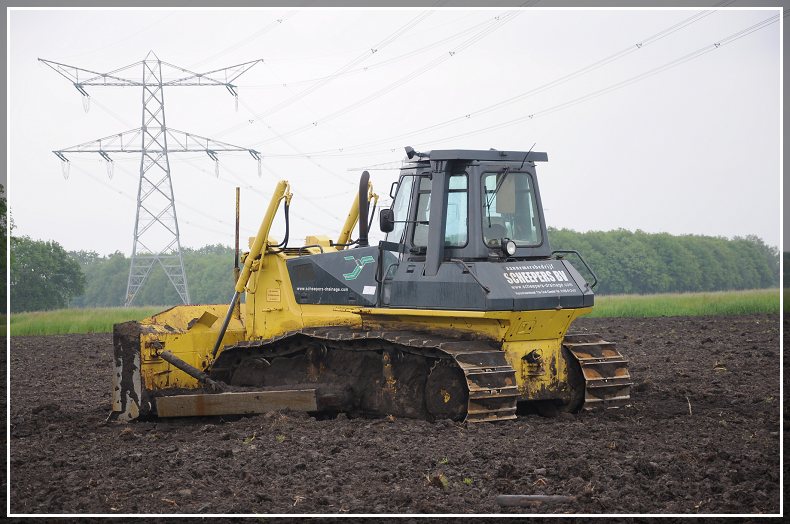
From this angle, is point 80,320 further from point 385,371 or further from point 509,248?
point 509,248

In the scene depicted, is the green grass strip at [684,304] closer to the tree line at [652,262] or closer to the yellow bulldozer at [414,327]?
the tree line at [652,262]

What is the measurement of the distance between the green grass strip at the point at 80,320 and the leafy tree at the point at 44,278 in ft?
10.6

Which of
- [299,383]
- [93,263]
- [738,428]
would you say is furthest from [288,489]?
[93,263]

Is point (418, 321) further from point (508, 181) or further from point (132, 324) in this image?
point (132, 324)

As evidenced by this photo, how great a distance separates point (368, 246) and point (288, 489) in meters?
4.71

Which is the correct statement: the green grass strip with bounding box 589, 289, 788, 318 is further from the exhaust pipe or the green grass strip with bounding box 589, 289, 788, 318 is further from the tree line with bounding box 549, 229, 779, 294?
the exhaust pipe

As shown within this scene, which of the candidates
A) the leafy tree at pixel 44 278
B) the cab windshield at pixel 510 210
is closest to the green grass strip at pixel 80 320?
the leafy tree at pixel 44 278

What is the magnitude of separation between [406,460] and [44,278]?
11.7 m

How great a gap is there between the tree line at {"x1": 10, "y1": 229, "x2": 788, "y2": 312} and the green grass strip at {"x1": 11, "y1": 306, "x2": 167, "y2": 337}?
467mm

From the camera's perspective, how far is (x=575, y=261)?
36375mm

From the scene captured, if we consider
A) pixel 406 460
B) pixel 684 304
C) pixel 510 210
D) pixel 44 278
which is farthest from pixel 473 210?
pixel 684 304

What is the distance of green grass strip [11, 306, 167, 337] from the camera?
86.7 feet

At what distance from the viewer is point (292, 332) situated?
13.1m

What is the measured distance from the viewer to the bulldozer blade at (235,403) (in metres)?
12.4
